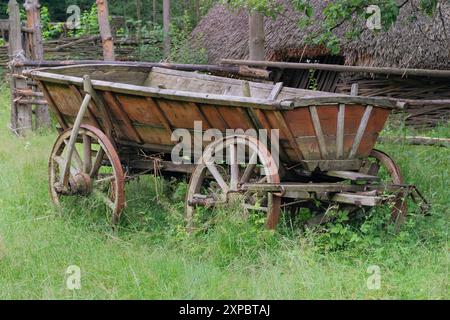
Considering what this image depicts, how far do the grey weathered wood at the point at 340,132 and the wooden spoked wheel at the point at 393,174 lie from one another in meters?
0.49

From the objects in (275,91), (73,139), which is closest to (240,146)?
(275,91)

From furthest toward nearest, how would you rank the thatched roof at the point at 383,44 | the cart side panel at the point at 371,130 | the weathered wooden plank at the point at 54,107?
1. the thatched roof at the point at 383,44
2. the weathered wooden plank at the point at 54,107
3. the cart side panel at the point at 371,130

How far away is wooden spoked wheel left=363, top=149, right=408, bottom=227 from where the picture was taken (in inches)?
Answer: 217

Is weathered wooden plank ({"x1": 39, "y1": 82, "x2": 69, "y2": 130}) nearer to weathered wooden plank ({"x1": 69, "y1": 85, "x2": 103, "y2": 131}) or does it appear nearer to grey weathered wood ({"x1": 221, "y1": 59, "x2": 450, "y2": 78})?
weathered wooden plank ({"x1": 69, "y1": 85, "x2": 103, "y2": 131})

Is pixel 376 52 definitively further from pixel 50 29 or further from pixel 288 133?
pixel 50 29

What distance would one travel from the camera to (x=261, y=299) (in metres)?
4.30

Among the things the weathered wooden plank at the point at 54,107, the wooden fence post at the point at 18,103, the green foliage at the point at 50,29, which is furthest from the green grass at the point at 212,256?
the green foliage at the point at 50,29

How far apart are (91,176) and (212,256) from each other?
1913 millimetres

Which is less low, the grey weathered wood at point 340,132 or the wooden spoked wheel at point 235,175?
the grey weathered wood at point 340,132

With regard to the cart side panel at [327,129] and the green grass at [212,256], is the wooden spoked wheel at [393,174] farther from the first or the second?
the cart side panel at [327,129]

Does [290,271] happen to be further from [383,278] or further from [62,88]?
[62,88]

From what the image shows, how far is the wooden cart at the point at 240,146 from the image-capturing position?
518cm

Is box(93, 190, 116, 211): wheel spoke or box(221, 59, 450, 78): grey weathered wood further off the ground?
box(221, 59, 450, 78): grey weathered wood

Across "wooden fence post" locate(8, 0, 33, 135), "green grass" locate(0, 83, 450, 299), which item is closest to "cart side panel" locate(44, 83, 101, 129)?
"green grass" locate(0, 83, 450, 299)
